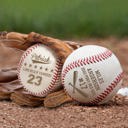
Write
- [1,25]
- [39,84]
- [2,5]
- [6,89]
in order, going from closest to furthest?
[39,84]
[6,89]
[1,25]
[2,5]

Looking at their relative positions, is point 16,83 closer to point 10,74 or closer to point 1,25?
point 10,74

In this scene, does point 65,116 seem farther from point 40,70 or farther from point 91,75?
point 40,70

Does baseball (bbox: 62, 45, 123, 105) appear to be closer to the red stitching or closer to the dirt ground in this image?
the red stitching

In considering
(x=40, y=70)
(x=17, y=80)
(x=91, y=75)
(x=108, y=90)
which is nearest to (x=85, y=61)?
(x=91, y=75)

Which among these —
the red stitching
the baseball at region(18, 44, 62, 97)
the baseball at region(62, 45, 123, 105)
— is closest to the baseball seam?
the baseball at region(62, 45, 123, 105)

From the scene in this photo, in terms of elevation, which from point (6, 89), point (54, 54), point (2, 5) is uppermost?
point (54, 54)

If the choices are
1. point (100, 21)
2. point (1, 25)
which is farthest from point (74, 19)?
point (1, 25)

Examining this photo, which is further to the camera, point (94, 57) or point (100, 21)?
point (100, 21)

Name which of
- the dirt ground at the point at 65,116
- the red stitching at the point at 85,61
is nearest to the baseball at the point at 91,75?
the red stitching at the point at 85,61
